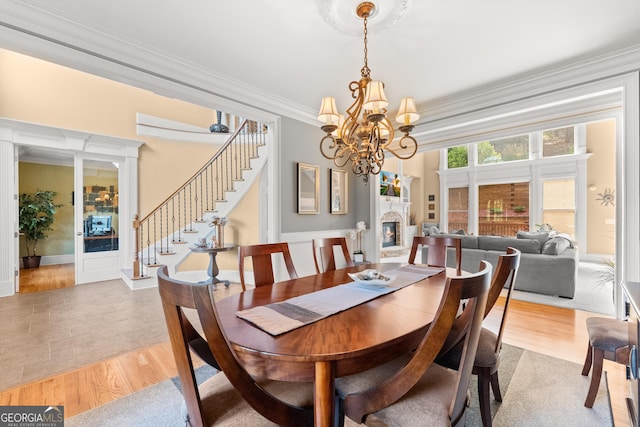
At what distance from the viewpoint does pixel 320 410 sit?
945 mm

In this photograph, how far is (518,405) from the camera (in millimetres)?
1746

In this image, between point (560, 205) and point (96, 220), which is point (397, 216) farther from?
point (96, 220)

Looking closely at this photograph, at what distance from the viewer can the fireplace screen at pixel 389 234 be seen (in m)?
9.53

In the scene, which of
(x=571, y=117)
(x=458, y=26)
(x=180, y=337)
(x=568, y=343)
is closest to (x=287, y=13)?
(x=458, y=26)

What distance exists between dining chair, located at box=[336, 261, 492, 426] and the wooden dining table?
10cm

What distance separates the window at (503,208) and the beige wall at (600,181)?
1441 millimetres

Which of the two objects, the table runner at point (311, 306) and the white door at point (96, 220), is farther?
the white door at point (96, 220)

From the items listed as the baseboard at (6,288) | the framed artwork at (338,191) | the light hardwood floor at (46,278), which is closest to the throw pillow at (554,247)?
the framed artwork at (338,191)

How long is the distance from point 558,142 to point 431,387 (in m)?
9.54

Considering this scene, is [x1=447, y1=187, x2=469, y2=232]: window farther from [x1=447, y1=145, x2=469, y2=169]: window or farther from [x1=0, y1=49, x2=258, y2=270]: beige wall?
[x1=0, y1=49, x2=258, y2=270]: beige wall

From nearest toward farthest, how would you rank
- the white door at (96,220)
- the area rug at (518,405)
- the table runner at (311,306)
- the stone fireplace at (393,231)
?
the table runner at (311,306) → the area rug at (518,405) → the white door at (96,220) → the stone fireplace at (393,231)

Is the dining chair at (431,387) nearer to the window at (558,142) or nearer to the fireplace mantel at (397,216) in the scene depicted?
the fireplace mantel at (397,216)

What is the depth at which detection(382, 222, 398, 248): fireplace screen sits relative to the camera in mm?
9531

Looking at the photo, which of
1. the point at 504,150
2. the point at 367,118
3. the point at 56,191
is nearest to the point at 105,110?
the point at 56,191
